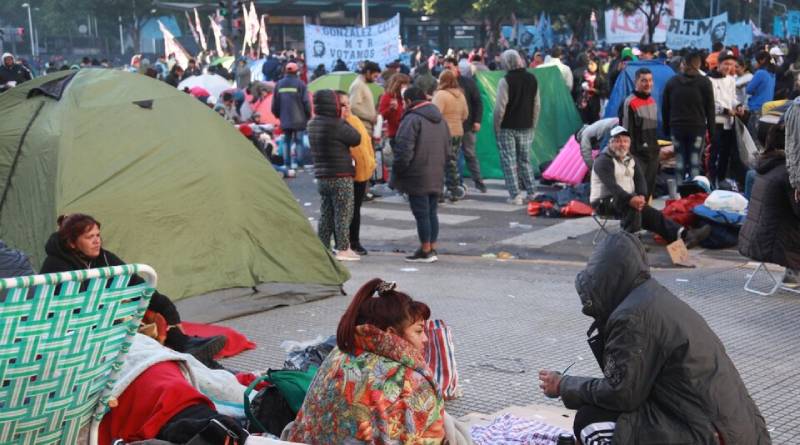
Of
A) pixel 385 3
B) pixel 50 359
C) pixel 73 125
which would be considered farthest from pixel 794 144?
pixel 385 3

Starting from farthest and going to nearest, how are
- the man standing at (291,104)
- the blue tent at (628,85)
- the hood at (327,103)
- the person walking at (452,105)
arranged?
the man standing at (291,104) → the blue tent at (628,85) → the person walking at (452,105) → the hood at (327,103)

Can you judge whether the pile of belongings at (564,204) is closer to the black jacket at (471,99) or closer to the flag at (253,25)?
the black jacket at (471,99)

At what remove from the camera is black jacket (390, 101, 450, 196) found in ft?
35.5

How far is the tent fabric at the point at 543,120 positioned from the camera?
1706cm

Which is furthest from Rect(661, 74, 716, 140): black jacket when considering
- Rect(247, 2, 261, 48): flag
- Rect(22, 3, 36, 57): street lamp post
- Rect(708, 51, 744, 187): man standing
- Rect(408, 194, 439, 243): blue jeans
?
Rect(22, 3, 36, 57): street lamp post

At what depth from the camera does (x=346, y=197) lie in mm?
10789

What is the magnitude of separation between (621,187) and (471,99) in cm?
509

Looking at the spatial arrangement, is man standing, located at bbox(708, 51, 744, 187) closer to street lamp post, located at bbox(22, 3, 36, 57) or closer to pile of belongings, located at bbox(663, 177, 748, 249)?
pile of belongings, located at bbox(663, 177, 748, 249)

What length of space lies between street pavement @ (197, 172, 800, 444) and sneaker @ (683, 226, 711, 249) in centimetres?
15

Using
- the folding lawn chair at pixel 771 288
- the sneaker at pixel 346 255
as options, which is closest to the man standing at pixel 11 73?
the sneaker at pixel 346 255

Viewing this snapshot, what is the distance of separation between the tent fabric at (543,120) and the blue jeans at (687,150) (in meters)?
3.26

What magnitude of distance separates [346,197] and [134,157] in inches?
101

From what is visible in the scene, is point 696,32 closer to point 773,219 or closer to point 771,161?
point 771,161

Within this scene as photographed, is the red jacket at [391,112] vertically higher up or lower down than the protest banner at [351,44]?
lower down
